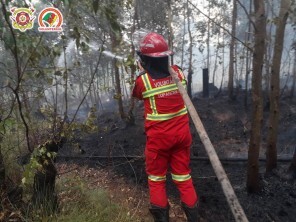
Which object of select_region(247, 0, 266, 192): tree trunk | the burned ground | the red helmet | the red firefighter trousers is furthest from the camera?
the burned ground

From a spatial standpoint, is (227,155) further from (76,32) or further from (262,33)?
(76,32)

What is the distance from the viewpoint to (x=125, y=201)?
4.86 m

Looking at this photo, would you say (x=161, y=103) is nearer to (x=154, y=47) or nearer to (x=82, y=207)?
(x=154, y=47)

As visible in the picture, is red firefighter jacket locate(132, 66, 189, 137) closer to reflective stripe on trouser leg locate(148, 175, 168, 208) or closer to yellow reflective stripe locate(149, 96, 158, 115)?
yellow reflective stripe locate(149, 96, 158, 115)

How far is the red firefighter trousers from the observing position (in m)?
3.46

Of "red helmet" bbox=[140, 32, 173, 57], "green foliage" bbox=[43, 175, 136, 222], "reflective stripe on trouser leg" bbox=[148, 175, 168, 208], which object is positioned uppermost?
"red helmet" bbox=[140, 32, 173, 57]

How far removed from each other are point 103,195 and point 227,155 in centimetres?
402

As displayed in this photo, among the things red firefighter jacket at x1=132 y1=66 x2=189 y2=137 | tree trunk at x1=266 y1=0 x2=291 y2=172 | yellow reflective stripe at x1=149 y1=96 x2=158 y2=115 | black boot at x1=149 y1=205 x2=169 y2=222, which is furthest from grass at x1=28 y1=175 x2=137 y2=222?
tree trunk at x1=266 y1=0 x2=291 y2=172

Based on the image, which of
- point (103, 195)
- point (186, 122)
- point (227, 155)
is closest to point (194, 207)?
point (186, 122)

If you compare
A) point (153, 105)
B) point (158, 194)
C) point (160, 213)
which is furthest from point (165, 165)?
point (153, 105)

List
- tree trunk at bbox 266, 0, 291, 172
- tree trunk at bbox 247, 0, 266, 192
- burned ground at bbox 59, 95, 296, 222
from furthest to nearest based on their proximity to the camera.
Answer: tree trunk at bbox 266, 0, 291, 172 → burned ground at bbox 59, 95, 296, 222 → tree trunk at bbox 247, 0, 266, 192

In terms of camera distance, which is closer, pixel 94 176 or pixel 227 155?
pixel 94 176

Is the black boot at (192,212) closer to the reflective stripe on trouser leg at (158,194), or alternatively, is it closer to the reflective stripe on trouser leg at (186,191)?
the reflective stripe on trouser leg at (186,191)

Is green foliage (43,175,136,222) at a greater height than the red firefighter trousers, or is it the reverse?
the red firefighter trousers
